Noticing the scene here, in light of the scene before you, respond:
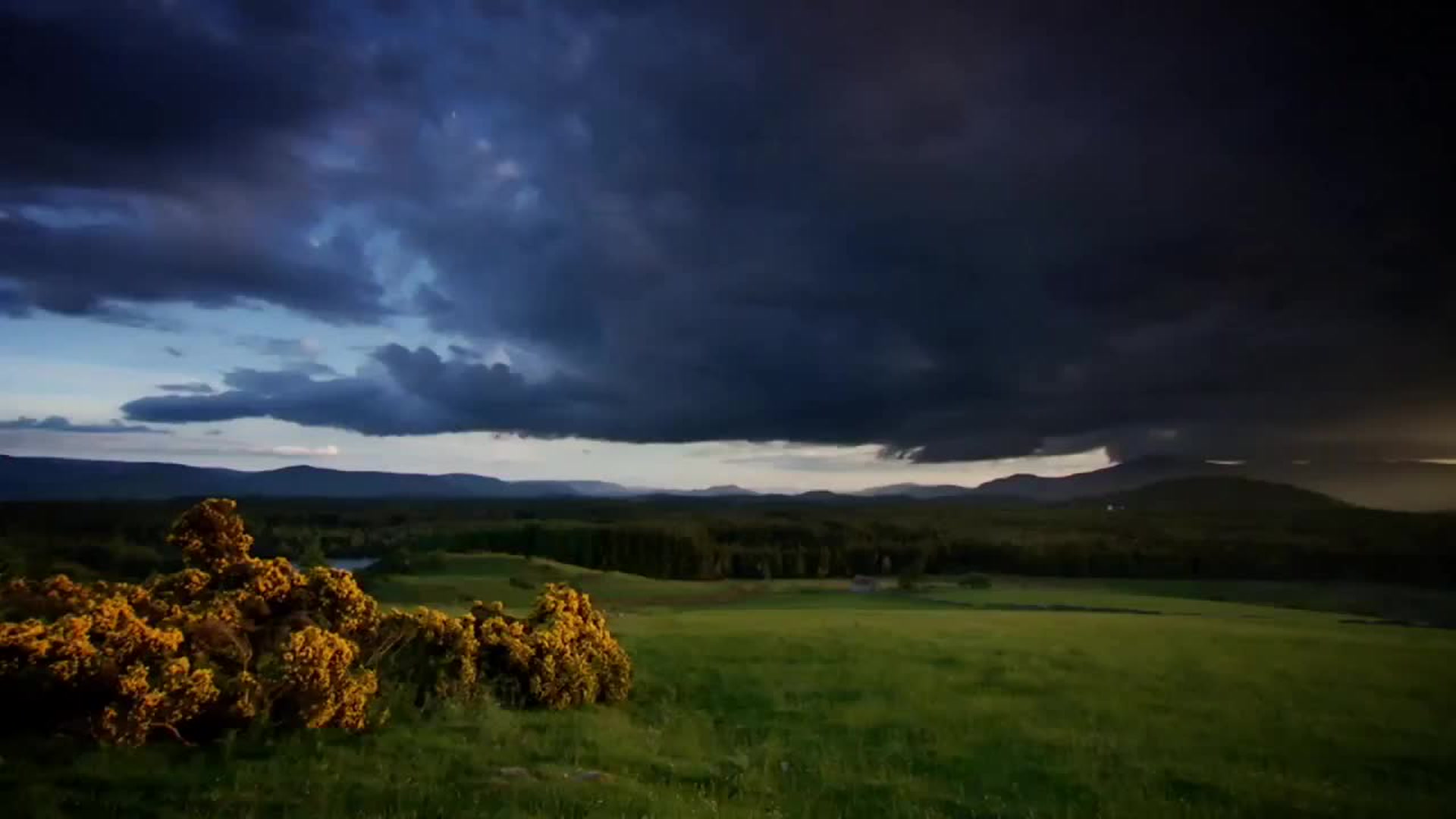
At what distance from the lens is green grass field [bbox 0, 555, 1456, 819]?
11664 mm

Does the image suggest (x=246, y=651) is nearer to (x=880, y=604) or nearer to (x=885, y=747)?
(x=885, y=747)

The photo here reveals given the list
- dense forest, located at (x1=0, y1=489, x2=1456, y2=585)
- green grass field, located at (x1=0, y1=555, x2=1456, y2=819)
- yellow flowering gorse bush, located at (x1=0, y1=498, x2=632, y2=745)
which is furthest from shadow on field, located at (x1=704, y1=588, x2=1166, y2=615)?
yellow flowering gorse bush, located at (x1=0, y1=498, x2=632, y2=745)

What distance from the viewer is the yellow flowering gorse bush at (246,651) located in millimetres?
13500

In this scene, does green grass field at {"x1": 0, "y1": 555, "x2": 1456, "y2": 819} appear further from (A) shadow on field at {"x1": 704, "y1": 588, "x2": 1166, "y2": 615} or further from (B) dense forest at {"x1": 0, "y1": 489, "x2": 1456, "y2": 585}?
(B) dense forest at {"x1": 0, "y1": 489, "x2": 1456, "y2": 585}

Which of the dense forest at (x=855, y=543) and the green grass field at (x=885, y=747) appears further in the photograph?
the dense forest at (x=855, y=543)

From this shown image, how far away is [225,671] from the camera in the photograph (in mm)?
14734

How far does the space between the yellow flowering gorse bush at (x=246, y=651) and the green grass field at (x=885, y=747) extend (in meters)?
0.61

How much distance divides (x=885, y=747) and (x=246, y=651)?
9.86m

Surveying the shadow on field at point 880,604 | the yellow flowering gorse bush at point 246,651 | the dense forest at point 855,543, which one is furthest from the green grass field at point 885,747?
the dense forest at point 855,543

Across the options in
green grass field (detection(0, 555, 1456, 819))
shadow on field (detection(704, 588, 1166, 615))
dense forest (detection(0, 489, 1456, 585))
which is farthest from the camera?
dense forest (detection(0, 489, 1456, 585))

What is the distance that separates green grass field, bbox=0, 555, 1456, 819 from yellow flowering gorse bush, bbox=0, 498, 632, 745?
2.00ft

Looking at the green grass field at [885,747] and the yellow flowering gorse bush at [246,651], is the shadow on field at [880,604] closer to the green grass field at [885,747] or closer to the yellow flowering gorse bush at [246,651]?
the green grass field at [885,747]

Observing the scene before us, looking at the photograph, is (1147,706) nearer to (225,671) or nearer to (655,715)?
(655,715)

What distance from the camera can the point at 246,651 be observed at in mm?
14859
